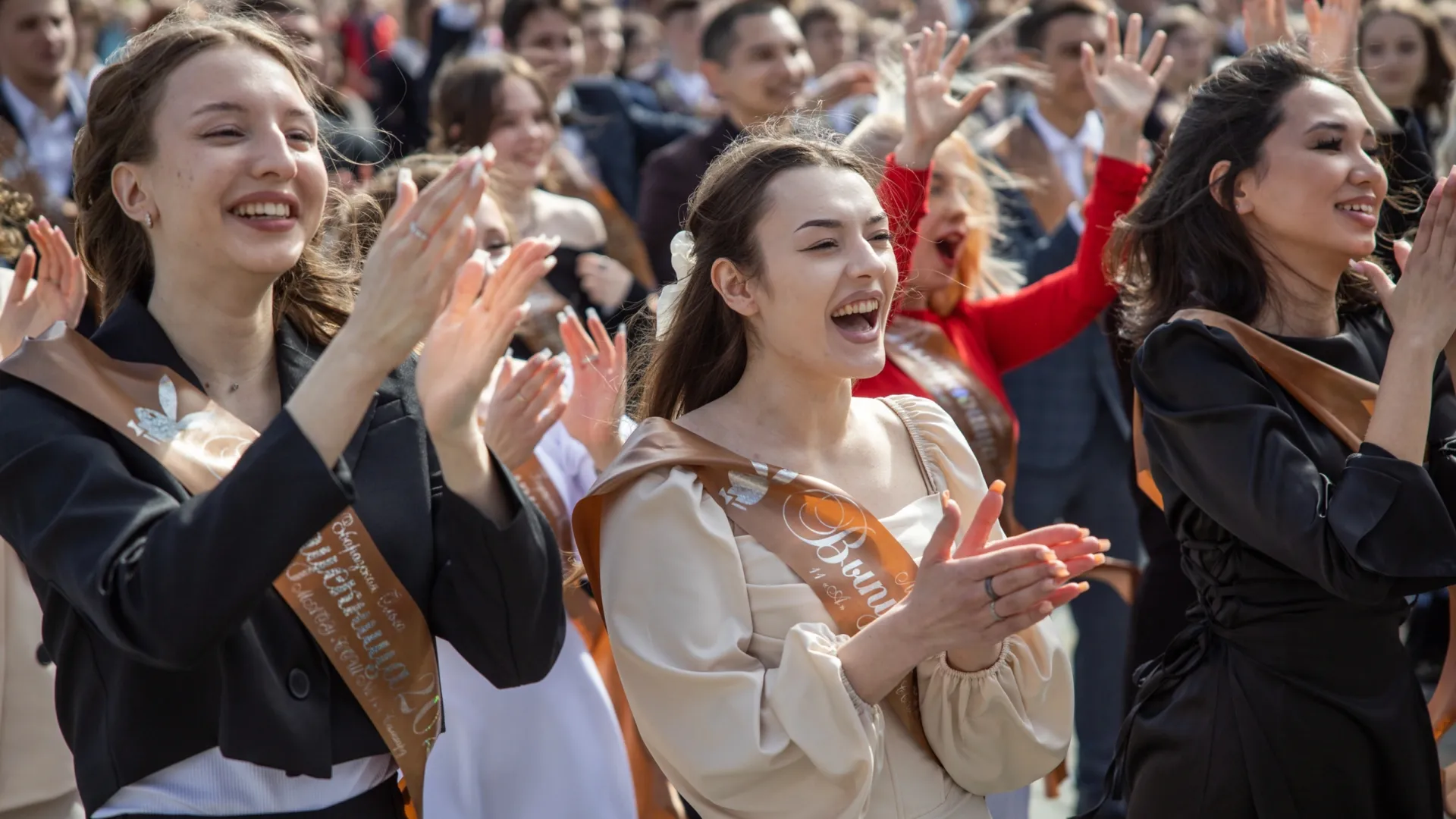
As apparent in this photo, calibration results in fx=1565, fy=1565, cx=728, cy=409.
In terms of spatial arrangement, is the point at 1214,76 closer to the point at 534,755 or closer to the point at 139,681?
the point at 534,755

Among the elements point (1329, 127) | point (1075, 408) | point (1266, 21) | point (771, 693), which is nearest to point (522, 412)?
point (771, 693)

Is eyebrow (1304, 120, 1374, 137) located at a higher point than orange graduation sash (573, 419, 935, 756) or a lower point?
higher

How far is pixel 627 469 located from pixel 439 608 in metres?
0.39

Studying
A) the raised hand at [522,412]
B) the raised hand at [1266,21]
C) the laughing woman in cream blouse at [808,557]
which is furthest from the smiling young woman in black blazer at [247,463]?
the raised hand at [1266,21]

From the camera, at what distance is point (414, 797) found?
2.50m

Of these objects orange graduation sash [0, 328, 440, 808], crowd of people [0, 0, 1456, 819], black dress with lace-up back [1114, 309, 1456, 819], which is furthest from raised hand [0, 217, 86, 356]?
black dress with lace-up back [1114, 309, 1456, 819]

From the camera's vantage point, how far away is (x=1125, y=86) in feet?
14.5

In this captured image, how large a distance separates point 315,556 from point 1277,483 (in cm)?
168

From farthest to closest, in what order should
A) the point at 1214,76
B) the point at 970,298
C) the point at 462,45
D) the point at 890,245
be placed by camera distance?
1. the point at 462,45
2. the point at 970,298
3. the point at 1214,76
4. the point at 890,245

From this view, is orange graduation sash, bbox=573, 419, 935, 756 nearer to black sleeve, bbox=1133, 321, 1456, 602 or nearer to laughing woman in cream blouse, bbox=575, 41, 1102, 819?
laughing woman in cream blouse, bbox=575, 41, 1102, 819

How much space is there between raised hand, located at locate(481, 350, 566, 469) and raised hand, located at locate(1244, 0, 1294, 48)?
101 inches

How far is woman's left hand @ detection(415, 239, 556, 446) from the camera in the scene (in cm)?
233

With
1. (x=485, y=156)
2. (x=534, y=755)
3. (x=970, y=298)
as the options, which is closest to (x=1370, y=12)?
(x=970, y=298)

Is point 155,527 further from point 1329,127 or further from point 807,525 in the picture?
point 1329,127
